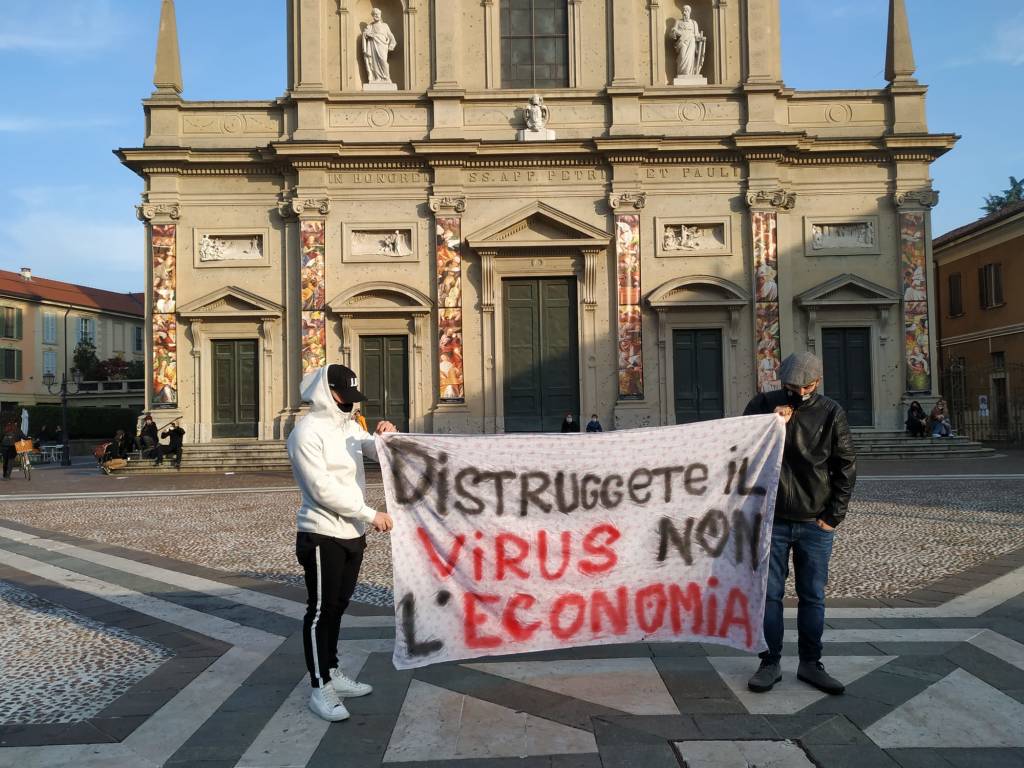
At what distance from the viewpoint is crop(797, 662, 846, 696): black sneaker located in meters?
4.41

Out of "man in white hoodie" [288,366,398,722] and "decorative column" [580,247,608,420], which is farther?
"decorative column" [580,247,608,420]

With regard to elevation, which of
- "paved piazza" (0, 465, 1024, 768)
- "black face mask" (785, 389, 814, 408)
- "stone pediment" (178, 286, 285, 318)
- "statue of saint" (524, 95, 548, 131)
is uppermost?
"statue of saint" (524, 95, 548, 131)

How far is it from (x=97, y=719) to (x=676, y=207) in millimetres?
22508

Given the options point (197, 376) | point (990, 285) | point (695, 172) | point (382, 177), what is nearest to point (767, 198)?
point (695, 172)

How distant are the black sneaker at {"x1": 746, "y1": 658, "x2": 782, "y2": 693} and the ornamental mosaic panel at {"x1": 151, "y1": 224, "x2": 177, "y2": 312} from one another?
22977 millimetres

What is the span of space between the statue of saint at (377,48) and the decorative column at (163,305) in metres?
7.02

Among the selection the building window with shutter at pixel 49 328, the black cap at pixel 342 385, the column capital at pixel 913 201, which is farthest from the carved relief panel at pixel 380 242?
the building window with shutter at pixel 49 328

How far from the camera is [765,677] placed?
450 centimetres

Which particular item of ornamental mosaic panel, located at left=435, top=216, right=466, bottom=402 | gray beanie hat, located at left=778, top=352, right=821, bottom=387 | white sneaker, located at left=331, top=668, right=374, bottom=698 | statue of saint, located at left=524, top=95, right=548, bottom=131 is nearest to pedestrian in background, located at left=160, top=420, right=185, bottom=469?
ornamental mosaic panel, located at left=435, top=216, right=466, bottom=402

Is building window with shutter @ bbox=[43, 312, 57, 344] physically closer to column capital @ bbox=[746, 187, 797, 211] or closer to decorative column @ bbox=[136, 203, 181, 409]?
decorative column @ bbox=[136, 203, 181, 409]

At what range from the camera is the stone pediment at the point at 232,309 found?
24203mm

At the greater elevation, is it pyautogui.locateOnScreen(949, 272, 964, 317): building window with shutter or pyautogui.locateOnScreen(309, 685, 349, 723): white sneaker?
pyautogui.locateOnScreen(949, 272, 964, 317): building window with shutter

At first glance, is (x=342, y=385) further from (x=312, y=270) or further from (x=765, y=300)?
(x=765, y=300)

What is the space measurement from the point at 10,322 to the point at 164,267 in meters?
35.7
